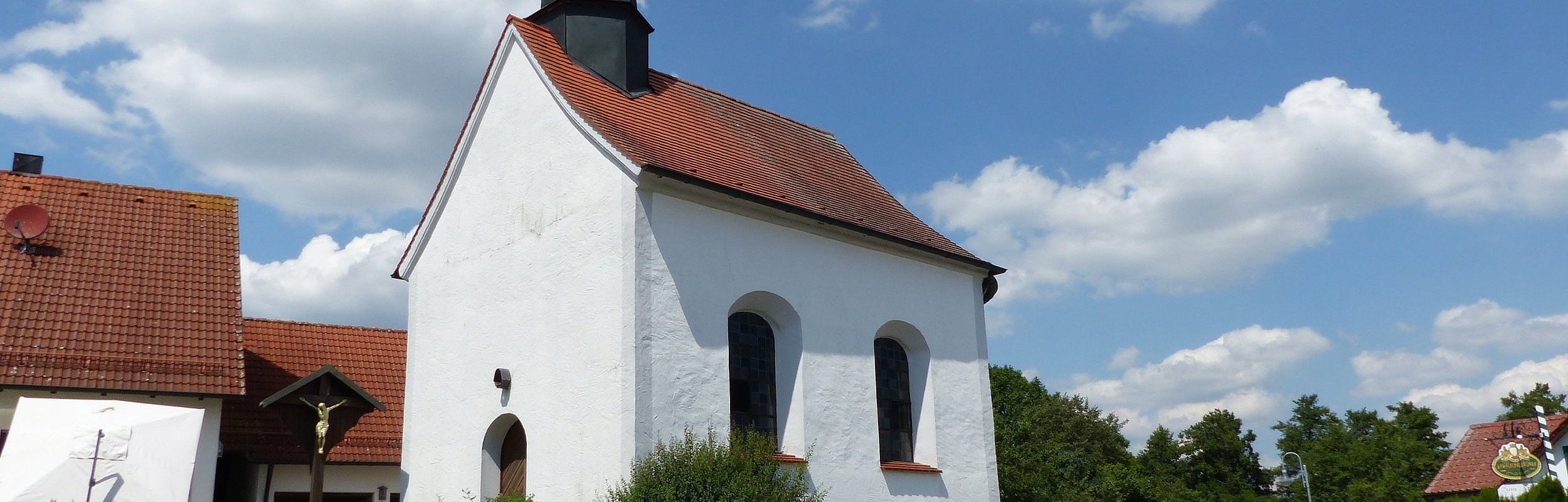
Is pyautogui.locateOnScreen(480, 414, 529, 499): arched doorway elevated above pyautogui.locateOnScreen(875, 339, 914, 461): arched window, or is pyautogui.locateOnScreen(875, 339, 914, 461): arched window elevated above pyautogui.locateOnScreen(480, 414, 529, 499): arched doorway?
pyautogui.locateOnScreen(875, 339, 914, 461): arched window

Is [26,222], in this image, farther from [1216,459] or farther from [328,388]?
[1216,459]

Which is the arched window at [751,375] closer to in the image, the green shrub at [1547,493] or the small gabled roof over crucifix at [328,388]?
the small gabled roof over crucifix at [328,388]

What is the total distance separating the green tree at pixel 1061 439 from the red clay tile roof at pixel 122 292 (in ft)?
92.6

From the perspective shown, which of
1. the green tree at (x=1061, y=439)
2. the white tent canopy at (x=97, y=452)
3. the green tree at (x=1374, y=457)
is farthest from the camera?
the green tree at (x=1374, y=457)

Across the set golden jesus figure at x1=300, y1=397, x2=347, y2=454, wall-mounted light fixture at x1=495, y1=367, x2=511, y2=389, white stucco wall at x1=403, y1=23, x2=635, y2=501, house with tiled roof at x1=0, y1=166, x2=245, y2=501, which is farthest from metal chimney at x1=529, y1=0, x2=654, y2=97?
house with tiled roof at x1=0, y1=166, x2=245, y2=501

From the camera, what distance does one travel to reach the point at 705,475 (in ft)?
37.6

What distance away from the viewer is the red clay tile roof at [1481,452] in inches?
1164

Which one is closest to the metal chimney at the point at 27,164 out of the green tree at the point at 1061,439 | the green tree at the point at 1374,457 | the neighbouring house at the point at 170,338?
the neighbouring house at the point at 170,338

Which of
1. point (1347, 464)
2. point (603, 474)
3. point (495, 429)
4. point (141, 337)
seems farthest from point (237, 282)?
point (1347, 464)

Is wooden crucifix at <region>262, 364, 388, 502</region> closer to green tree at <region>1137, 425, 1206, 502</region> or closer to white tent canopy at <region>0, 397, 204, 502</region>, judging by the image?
white tent canopy at <region>0, 397, 204, 502</region>

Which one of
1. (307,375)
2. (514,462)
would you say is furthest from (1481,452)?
(307,375)

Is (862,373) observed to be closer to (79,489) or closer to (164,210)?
(79,489)

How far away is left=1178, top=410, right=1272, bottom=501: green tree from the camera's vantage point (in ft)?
214

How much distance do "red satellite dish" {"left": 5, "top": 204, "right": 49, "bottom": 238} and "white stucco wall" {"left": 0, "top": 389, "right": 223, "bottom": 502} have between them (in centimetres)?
289
